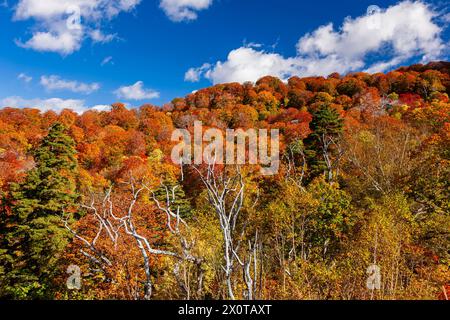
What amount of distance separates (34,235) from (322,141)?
25974 mm

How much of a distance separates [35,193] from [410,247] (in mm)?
22515

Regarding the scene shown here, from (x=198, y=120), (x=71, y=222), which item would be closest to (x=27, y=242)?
(x=71, y=222)

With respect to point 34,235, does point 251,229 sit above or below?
below

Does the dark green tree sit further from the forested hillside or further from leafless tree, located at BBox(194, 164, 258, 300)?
leafless tree, located at BBox(194, 164, 258, 300)

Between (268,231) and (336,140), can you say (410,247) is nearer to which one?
(268,231)

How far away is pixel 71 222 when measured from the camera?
21.4 m

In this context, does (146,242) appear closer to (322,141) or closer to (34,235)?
(34,235)

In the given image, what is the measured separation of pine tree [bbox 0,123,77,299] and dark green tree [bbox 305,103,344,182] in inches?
858

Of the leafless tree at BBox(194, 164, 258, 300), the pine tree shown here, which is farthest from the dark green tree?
the pine tree

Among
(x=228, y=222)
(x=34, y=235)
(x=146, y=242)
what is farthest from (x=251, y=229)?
(x=228, y=222)

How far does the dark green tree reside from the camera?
1188 inches

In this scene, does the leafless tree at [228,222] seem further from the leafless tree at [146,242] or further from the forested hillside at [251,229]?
the leafless tree at [146,242]

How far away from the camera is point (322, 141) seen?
3170cm

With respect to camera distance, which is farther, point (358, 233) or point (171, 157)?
point (171, 157)
